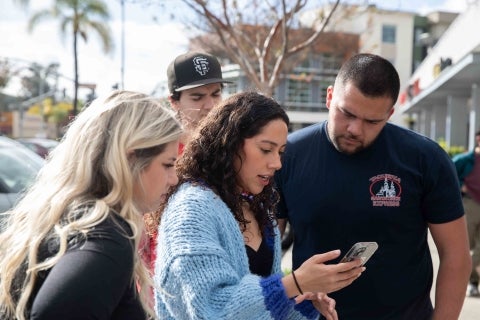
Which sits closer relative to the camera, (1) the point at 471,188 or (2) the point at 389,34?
(1) the point at 471,188

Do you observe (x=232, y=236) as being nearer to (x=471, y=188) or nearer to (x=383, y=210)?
(x=383, y=210)

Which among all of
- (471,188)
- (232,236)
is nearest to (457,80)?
(471,188)

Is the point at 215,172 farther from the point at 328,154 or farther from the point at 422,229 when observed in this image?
the point at 422,229

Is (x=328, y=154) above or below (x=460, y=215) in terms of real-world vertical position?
above

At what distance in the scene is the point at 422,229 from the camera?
2.49 m

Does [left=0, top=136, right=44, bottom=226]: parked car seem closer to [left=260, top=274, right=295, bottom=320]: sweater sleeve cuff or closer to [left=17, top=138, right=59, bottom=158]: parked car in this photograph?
[left=260, top=274, right=295, bottom=320]: sweater sleeve cuff

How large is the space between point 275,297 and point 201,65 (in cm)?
184

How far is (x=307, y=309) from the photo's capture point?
6.77 feet

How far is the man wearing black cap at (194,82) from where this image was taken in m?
3.18

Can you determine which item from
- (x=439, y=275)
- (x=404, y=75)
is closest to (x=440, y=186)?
(x=439, y=275)

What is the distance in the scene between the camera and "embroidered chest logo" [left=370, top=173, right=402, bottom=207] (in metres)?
2.42

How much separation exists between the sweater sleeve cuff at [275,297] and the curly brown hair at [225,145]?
353mm

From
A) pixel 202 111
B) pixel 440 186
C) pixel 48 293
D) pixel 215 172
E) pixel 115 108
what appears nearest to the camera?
pixel 48 293

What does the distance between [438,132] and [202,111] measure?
81.0ft
